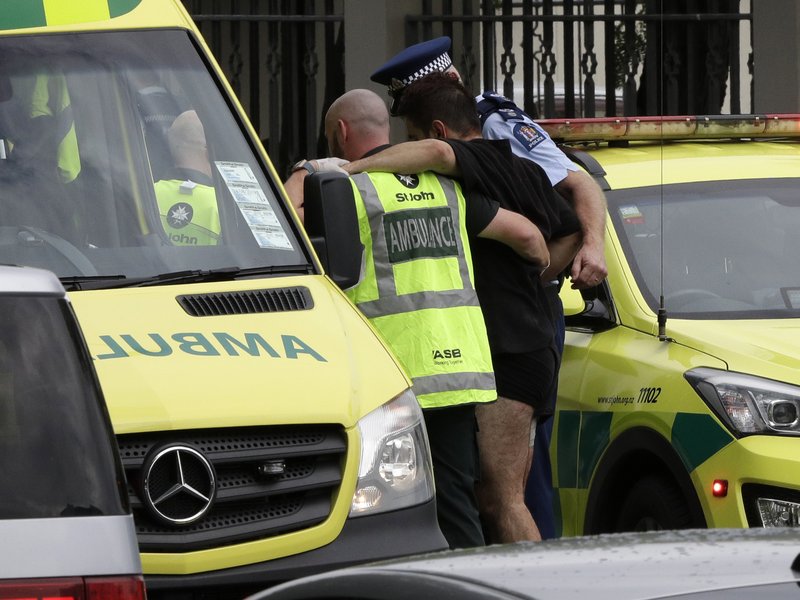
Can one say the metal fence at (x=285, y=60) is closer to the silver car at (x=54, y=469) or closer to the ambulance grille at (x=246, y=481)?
the ambulance grille at (x=246, y=481)

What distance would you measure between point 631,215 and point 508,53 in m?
5.87

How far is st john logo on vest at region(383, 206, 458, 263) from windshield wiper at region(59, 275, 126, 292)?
3.12ft

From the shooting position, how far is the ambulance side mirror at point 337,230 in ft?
16.6

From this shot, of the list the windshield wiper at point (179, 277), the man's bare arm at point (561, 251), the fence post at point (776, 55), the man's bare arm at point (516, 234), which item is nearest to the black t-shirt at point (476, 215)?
the man's bare arm at point (516, 234)

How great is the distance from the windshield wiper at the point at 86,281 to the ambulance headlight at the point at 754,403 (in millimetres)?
2032

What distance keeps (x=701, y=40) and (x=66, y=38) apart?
7978 mm

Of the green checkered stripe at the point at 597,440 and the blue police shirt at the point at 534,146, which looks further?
the blue police shirt at the point at 534,146

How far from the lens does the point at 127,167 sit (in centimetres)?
506

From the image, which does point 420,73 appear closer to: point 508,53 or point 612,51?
point 508,53

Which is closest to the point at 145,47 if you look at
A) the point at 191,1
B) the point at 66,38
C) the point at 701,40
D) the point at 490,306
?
the point at 66,38

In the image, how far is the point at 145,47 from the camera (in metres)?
5.38

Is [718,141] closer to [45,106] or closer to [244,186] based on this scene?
[244,186]

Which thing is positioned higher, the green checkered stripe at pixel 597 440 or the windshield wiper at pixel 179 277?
the windshield wiper at pixel 179 277

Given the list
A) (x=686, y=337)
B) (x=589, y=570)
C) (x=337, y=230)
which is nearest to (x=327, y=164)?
(x=337, y=230)
